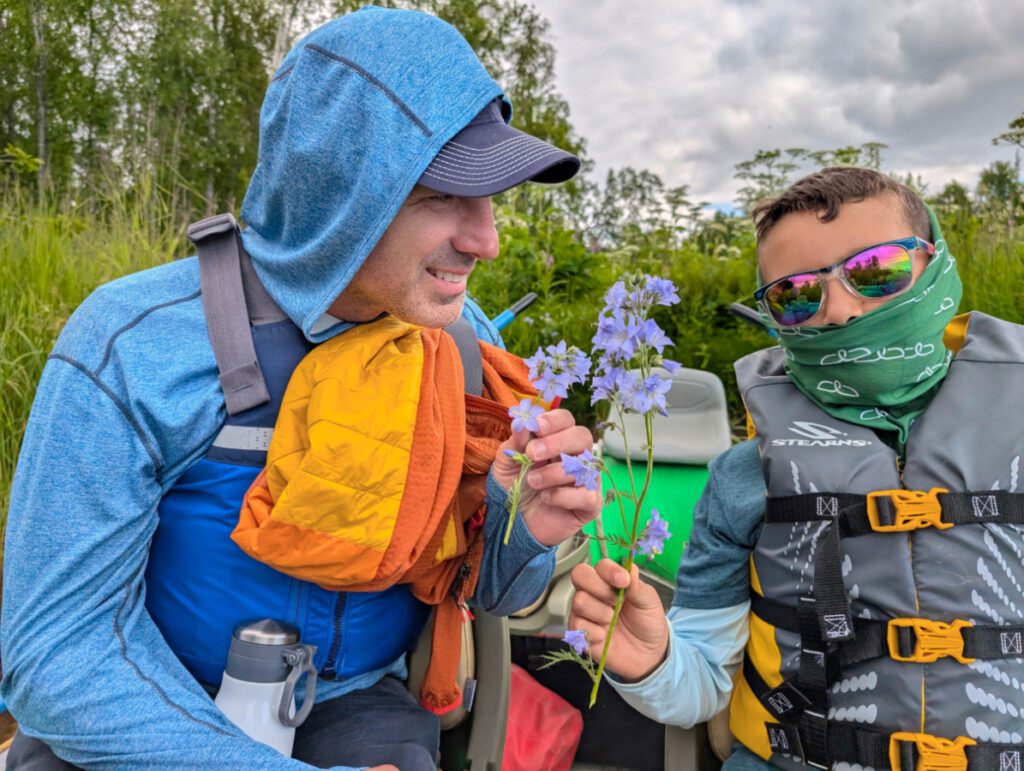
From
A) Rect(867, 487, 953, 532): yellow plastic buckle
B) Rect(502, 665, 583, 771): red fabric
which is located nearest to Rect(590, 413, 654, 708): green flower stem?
Rect(867, 487, 953, 532): yellow plastic buckle

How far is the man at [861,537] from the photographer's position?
161cm

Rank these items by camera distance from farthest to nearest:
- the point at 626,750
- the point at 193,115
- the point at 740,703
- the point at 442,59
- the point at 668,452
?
the point at 193,115 < the point at 668,452 < the point at 626,750 < the point at 740,703 < the point at 442,59

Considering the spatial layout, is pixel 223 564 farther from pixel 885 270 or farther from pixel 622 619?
pixel 885 270

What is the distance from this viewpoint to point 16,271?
13.1ft

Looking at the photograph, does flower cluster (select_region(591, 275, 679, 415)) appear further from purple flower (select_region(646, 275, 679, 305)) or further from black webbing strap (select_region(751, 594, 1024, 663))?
black webbing strap (select_region(751, 594, 1024, 663))

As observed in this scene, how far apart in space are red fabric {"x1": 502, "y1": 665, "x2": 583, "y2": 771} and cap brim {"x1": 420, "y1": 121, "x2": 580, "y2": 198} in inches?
71.2

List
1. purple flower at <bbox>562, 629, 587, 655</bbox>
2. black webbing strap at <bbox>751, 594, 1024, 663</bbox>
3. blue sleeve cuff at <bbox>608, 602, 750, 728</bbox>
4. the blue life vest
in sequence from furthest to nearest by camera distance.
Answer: blue sleeve cuff at <bbox>608, 602, 750, 728</bbox>
black webbing strap at <bbox>751, 594, 1024, 663</bbox>
the blue life vest
purple flower at <bbox>562, 629, 587, 655</bbox>

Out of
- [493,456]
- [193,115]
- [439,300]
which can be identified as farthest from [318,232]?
[193,115]

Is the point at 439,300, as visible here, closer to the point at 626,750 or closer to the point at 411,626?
the point at 411,626

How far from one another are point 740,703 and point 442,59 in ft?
5.71

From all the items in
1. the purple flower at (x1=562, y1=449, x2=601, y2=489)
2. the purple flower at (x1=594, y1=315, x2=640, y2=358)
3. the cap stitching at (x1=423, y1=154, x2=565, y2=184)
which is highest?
the cap stitching at (x1=423, y1=154, x2=565, y2=184)

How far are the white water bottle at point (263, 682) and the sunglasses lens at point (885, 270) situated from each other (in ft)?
5.06

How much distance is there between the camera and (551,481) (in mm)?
1325

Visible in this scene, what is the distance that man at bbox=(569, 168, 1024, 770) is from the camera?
1613mm
